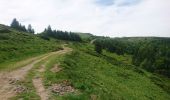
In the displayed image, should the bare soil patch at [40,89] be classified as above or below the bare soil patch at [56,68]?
below

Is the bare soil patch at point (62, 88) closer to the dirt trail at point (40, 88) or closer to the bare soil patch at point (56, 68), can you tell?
the dirt trail at point (40, 88)

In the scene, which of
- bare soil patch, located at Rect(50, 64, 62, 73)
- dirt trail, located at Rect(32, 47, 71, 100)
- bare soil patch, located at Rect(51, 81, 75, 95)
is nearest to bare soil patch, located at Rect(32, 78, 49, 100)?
dirt trail, located at Rect(32, 47, 71, 100)

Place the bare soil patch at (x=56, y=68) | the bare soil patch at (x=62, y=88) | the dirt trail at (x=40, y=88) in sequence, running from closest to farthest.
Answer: the dirt trail at (x=40, y=88) < the bare soil patch at (x=62, y=88) < the bare soil patch at (x=56, y=68)

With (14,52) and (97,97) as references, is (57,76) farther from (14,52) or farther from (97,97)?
(14,52)

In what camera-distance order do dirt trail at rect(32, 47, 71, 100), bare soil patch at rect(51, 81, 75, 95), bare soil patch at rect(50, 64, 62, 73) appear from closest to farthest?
dirt trail at rect(32, 47, 71, 100) → bare soil patch at rect(51, 81, 75, 95) → bare soil patch at rect(50, 64, 62, 73)

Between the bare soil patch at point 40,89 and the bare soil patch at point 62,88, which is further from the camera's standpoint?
the bare soil patch at point 62,88

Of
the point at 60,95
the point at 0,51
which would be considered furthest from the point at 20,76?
the point at 0,51

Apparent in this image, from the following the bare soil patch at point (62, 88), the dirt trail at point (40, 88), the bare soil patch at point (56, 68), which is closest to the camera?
the dirt trail at point (40, 88)

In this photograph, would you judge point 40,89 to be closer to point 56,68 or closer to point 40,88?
point 40,88

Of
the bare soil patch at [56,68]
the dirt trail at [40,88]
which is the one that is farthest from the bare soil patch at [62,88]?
the bare soil patch at [56,68]

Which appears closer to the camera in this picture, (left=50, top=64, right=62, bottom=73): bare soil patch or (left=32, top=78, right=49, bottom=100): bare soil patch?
(left=32, top=78, right=49, bottom=100): bare soil patch

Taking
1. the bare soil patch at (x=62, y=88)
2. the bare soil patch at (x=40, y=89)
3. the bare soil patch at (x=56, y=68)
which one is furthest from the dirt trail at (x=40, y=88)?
the bare soil patch at (x=56, y=68)

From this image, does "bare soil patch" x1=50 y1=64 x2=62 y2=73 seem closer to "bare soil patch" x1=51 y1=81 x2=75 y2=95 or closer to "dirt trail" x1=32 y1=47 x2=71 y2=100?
"dirt trail" x1=32 y1=47 x2=71 y2=100

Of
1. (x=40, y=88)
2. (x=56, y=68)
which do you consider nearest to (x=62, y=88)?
(x=40, y=88)
